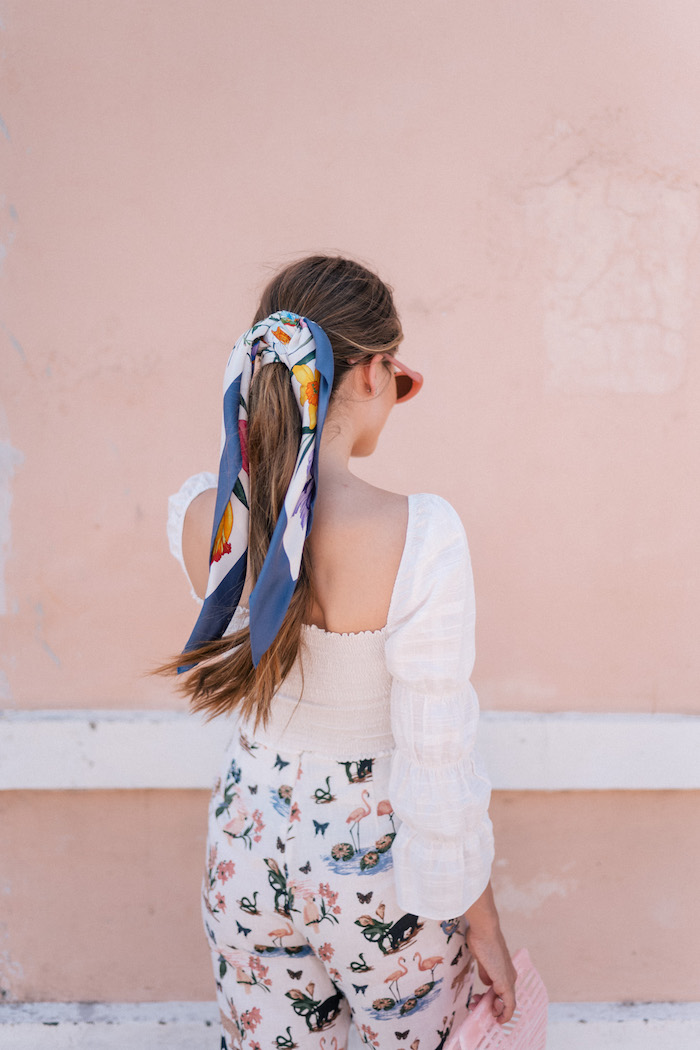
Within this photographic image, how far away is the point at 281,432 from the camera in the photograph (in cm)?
108

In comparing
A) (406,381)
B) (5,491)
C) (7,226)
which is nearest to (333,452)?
(406,381)

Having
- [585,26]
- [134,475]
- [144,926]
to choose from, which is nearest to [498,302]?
[585,26]

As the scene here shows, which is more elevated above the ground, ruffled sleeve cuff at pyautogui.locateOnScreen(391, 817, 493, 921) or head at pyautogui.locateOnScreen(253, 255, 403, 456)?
head at pyautogui.locateOnScreen(253, 255, 403, 456)

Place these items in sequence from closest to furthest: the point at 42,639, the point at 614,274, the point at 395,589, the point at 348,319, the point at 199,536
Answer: the point at 395,589
the point at 348,319
the point at 199,536
the point at 614,274
the point at 42,639

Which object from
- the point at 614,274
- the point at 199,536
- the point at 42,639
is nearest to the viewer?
the point at 199,536

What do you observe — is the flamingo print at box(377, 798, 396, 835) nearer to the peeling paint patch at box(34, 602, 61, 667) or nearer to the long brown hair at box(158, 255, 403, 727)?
the long brown hair at box(158, 255, 403, 727)

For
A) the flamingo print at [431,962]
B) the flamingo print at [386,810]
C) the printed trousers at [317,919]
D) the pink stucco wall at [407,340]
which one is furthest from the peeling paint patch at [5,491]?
the flamingo print at [431,962]

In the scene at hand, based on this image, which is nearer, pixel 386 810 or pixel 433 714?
pixel 433 714

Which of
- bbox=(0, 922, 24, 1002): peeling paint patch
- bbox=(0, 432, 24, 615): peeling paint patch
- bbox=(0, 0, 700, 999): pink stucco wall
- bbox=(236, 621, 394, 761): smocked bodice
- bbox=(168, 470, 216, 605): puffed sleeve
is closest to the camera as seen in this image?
bbox=(236, 621, 394, 761): smocked bodice

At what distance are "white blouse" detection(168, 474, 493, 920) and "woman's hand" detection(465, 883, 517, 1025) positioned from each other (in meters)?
0.07

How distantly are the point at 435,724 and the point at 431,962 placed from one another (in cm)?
Result: 41

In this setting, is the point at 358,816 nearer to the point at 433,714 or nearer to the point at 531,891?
the point at 433,714

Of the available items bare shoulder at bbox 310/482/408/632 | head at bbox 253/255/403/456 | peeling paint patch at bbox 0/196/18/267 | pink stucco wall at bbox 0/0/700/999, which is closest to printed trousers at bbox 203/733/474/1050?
bare shoulder at bbox 310/482/408/632

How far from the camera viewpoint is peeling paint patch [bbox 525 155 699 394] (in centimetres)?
194
